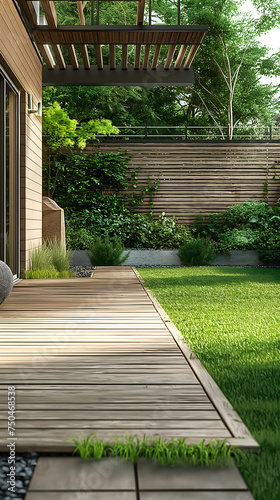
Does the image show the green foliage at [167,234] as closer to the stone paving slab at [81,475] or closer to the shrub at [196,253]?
the shrub at [196,253]

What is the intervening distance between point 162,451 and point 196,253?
9014 millimetres

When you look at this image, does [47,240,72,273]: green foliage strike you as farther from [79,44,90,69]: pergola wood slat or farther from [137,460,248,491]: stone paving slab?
[137,460,248,491]: stone paving slab

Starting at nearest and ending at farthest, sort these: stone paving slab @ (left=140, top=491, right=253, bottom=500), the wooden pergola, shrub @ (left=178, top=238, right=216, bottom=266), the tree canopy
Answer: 1. stone paving slab @ (left=140, top=491, right=253, bottom=500)
2. the wooden pergola
3. shrub @ (left=178, top=238, right=216, bottom=266)
4. the tree canopy

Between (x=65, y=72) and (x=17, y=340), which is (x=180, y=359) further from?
(x=65, y=72)

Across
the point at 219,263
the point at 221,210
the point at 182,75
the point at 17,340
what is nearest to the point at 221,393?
the point at 17,340

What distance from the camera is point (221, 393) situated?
77.3 inches

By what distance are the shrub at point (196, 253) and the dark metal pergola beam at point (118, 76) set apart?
3534 mm

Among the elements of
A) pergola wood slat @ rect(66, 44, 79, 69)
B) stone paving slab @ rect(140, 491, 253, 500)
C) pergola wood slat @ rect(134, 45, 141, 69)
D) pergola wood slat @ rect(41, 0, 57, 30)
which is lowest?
stone paving slab @ rect(140, 491, 253, 500)

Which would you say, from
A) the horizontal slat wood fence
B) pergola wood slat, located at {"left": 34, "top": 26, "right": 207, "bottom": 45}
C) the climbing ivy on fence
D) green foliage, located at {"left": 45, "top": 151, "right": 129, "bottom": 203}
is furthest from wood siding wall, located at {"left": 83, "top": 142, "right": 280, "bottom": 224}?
pergola wood slat, located at {"left": 34, "top": 26, "right": 207, "bottom": 45}

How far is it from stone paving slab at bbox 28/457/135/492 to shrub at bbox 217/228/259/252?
9.90 meters

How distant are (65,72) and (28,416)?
7.02m

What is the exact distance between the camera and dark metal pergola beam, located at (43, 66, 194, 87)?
7.63 m

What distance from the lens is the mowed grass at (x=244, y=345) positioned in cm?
144

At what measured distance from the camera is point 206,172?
39.9ft
